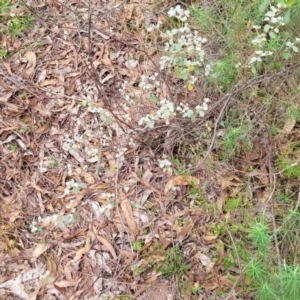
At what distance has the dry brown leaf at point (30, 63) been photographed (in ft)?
10.3

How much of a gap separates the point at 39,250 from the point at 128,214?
53cm

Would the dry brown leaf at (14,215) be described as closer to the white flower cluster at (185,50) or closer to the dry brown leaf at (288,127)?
the white flower cluster at (185,50)

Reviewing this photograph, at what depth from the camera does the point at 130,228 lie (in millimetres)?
2703

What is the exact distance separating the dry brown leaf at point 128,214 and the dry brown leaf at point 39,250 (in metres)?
0.46

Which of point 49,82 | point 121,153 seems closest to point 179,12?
point 121,153

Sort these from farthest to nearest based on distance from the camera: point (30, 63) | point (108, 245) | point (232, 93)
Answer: point (30, 63)
point (108, 245)
point (232, 93)

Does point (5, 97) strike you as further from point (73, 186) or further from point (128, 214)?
point (128, 214)

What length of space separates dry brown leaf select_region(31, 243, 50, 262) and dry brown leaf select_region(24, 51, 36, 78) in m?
1.07

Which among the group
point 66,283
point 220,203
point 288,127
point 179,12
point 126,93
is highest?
point 179,12

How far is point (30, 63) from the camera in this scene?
3.16 meters

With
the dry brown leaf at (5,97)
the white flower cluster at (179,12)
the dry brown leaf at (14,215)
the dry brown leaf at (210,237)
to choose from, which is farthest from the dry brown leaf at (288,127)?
the dry brown leaf at (5,97)

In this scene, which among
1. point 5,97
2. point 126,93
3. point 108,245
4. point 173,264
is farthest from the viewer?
point 5,97

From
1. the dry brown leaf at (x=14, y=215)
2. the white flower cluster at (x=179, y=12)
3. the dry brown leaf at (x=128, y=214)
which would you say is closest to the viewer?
the white flower cluster at (x=179, y=12)

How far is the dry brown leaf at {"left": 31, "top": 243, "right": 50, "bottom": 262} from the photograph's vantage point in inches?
108
